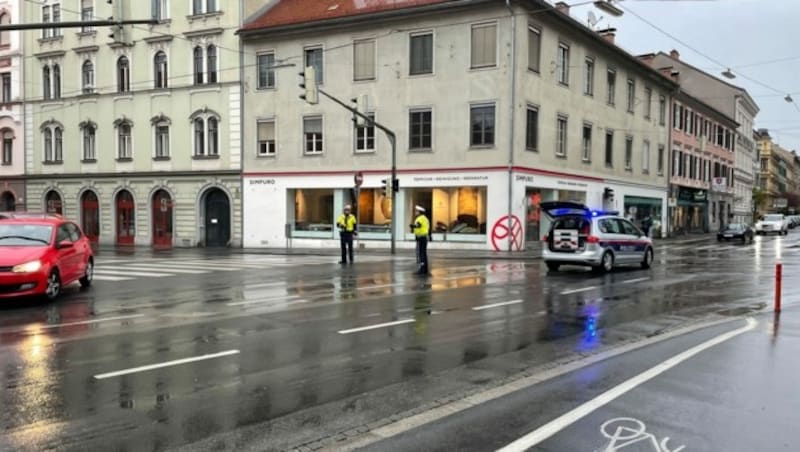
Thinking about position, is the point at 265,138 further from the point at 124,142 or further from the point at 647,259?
the point at 647,259

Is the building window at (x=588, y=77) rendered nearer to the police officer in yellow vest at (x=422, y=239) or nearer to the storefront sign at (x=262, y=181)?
the storefront sign at (x=262, y=181)

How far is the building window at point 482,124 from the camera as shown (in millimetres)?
27839

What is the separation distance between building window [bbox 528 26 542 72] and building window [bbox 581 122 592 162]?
20.1 ft

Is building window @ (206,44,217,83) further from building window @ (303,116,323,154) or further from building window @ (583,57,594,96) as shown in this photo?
building window @ (583,57,594,96)

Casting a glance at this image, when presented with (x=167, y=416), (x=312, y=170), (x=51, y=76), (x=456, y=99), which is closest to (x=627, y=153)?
(x=456, y=99)

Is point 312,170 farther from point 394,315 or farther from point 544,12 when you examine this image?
point 394,315

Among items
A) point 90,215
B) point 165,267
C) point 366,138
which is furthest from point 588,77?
point 90,215

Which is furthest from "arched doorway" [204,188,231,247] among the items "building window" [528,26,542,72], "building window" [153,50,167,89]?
"building window" [528,26,542,72]

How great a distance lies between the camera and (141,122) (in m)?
35.5

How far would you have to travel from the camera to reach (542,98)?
29.2 metres

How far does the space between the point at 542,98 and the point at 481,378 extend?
975 inches

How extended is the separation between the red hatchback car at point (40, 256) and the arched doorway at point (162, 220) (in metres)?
21.4

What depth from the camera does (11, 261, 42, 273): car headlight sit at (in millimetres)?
11117

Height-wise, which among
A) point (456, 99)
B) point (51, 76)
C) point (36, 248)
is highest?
point (51, 76)
